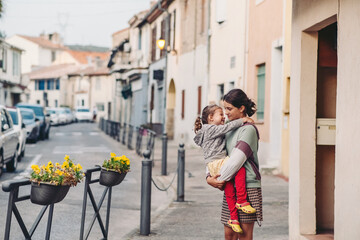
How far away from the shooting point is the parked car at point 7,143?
14.2 meters

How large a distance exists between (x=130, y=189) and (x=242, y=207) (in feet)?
27.6

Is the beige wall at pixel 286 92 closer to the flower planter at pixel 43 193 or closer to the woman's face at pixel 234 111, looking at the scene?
the woman's face at pixel 234 111

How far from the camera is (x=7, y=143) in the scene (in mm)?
14805

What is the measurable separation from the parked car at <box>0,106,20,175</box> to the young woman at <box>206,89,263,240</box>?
9.76m

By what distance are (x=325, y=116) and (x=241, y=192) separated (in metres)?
2.35


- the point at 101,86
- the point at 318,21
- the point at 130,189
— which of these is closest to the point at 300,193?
A: the point at 318,21

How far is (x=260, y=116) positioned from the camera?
1802 cm

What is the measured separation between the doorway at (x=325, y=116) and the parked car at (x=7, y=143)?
8743 mm

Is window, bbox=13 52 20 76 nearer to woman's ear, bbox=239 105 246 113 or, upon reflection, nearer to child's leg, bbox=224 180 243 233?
woman's ear, bbox=239 105 246 113

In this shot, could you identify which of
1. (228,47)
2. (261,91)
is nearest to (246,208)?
(261,91)

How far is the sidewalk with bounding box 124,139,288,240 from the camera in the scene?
8.11 meters

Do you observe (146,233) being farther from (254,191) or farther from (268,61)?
(268,61)

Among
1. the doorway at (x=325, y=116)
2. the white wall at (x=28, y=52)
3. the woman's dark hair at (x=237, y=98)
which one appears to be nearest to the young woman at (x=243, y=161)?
the woman's dark hair at (x=237, y=98)

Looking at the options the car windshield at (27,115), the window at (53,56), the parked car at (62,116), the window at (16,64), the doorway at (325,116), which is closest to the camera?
the doorway at (325,116)
